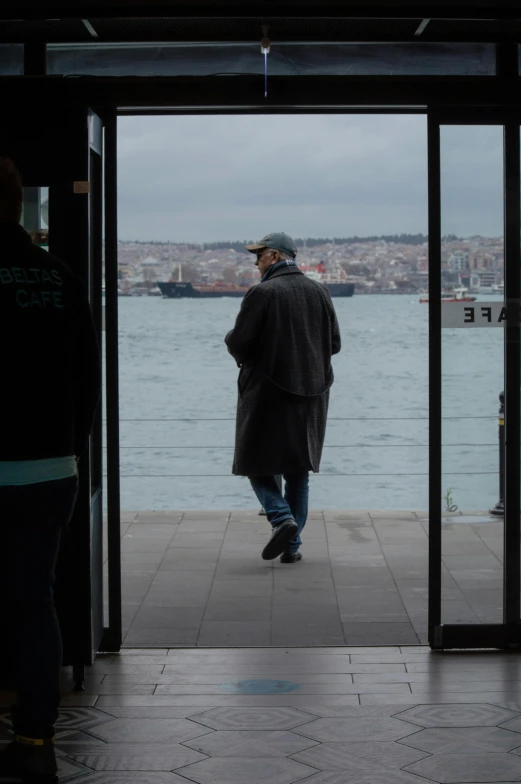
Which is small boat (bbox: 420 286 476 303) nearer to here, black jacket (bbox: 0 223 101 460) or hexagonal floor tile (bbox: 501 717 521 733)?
hexagonal floor tile (bbox: 501 717 521 733)

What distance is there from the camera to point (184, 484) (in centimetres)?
1172

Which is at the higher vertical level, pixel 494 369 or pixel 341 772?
pixel 494 369

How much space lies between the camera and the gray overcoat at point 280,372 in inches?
236

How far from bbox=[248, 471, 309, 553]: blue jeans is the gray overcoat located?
99 mm

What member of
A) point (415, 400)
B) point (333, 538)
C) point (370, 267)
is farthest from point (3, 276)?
point (370, 267)

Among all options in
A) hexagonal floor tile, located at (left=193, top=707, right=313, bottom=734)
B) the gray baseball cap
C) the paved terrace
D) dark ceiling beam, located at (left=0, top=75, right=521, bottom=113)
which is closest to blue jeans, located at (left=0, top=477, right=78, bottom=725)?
hexagonal floor tile, located at (left=193, top=707, right=313, bottom=734)

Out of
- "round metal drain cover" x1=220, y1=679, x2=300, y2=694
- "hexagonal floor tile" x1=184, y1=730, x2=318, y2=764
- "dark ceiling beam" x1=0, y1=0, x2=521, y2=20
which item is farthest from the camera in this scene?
"round metal drain cover" x1=220, y1=679, x2=300, y2=694

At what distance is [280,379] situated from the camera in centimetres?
602

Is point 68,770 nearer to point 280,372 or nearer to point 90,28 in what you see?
point 90,28

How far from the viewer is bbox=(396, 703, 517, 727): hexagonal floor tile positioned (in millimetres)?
3748

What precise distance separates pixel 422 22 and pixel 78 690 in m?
2.90

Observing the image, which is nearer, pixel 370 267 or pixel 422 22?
pixel 422 22

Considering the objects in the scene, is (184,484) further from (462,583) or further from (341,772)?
(341,772)

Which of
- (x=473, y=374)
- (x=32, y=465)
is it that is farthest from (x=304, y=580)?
(x=32, y=465)
